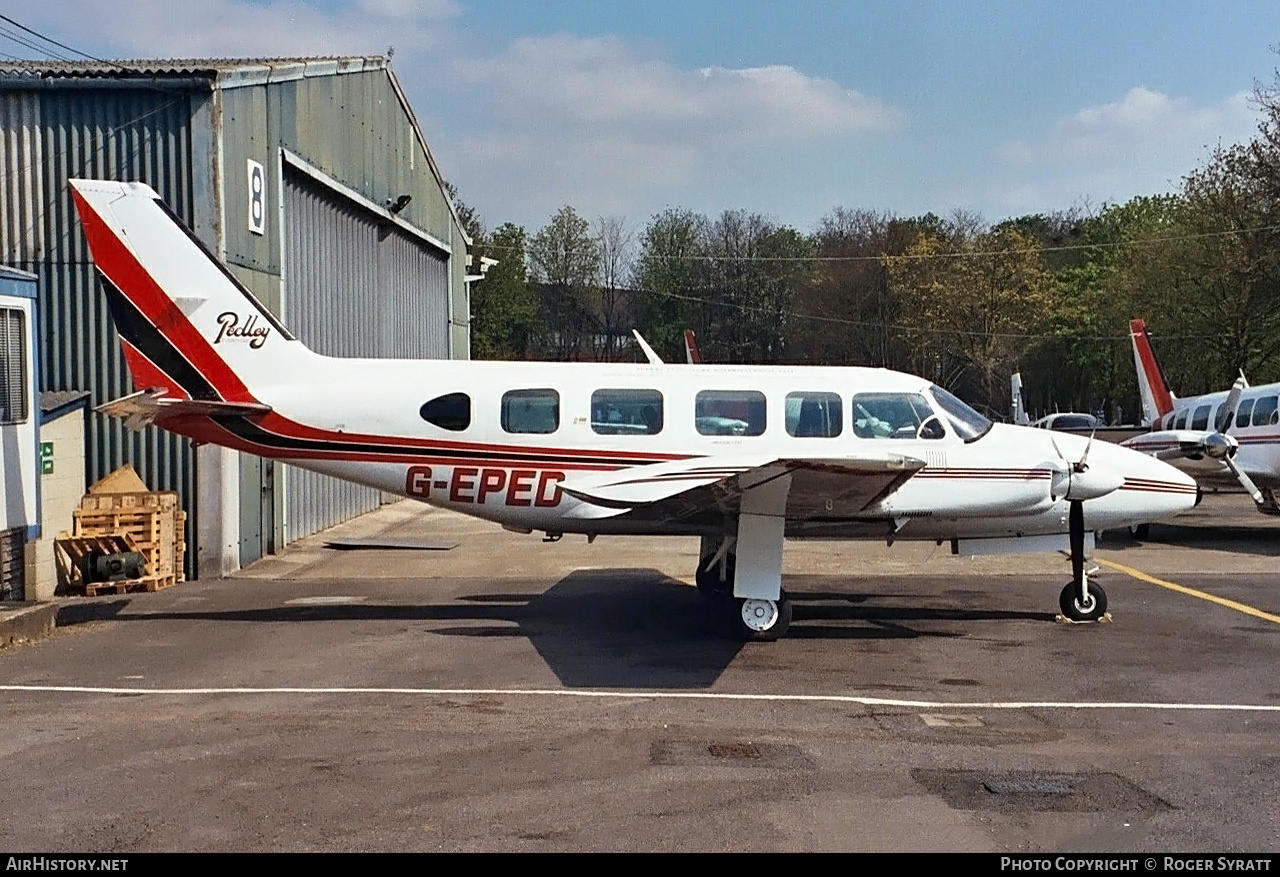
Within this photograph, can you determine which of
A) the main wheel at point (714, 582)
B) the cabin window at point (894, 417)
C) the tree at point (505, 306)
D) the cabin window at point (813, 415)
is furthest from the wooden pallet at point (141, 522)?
the tree at point (505, 306)

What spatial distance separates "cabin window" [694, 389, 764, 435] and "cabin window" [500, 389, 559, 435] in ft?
5.02

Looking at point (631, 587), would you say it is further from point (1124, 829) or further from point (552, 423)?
point (1124, 829)

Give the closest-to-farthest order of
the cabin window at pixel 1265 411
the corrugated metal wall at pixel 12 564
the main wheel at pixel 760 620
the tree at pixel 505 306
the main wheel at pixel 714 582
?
1. the main wheel at pixel 760 620
2. the corrugated metal wall at pixel 12 564
3. the main wheel at pixel 714 582
4. the cabin window at pixel 1265 411
5. the tree at pixel 505 306

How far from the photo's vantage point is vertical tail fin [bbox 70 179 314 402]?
13086mm

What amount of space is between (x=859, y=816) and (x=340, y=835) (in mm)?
2755

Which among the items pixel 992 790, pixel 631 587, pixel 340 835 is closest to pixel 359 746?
pixel 340 835

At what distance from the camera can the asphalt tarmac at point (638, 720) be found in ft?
21.1

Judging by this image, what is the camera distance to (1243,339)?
43.5m

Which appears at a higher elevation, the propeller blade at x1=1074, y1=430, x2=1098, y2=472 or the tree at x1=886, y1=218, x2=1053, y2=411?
the tree at x1=886, y1=218, x2=1053, y2=411

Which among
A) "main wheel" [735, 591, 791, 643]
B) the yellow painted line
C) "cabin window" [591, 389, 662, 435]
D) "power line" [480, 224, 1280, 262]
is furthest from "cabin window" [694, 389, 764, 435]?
"power line" [480, 224, 1280, 262]

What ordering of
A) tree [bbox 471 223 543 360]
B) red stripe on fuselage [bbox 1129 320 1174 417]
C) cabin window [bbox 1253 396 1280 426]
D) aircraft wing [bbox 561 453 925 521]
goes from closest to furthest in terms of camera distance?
aircraft wing [bbox 561 453 925 521], cabin window [bbox 1253 396 1280 426], red stripe on fuselage [bbox 1129 320 1174 417], tree [bbox 471 223 543 360]

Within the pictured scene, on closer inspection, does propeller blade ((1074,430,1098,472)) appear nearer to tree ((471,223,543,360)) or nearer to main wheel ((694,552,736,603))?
main wheel ((694,552,736,603))

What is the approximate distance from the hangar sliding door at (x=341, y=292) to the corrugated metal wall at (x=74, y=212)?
3.33m

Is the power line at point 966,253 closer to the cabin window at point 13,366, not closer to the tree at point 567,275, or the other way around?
the tree at point 567,275
